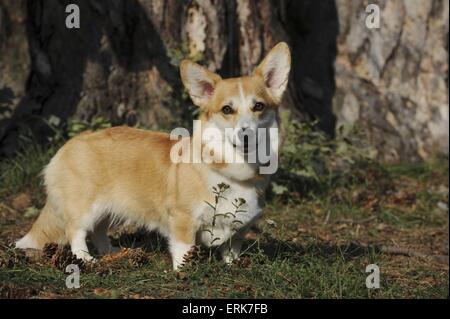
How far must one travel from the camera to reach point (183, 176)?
4.36 m

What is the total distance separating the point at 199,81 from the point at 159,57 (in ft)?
7.00

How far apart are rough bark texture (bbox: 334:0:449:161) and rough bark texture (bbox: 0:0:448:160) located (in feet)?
0.03

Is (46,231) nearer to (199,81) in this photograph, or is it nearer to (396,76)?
(199,81)

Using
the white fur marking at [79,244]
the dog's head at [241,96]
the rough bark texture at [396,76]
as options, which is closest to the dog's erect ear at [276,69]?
the dog's head at [241,96]

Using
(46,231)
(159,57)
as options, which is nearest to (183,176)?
(46,231)

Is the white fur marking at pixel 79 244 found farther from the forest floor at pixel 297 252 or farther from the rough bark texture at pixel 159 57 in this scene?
the rough bark texture at pixel 159 57

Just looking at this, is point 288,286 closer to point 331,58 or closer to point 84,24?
point 84,24

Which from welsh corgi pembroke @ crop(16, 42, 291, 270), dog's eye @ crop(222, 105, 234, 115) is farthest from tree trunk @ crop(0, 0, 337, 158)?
dog's eye @ crop(222, 105, 234, 115)

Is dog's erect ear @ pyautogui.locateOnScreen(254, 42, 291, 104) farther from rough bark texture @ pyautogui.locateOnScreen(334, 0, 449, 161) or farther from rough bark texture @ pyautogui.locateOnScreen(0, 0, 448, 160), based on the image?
rough bark texture @ pyautogui.locateOnScreen(334, 0, 449, 161)

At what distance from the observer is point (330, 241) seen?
5.62 m

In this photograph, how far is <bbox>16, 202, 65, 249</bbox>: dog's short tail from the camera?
4746 millimetres

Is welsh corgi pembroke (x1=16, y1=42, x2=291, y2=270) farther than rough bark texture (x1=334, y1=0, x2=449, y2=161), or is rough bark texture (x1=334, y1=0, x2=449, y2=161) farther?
rough bark texture (x1=334, y1=0, x2=449, y2=161)
